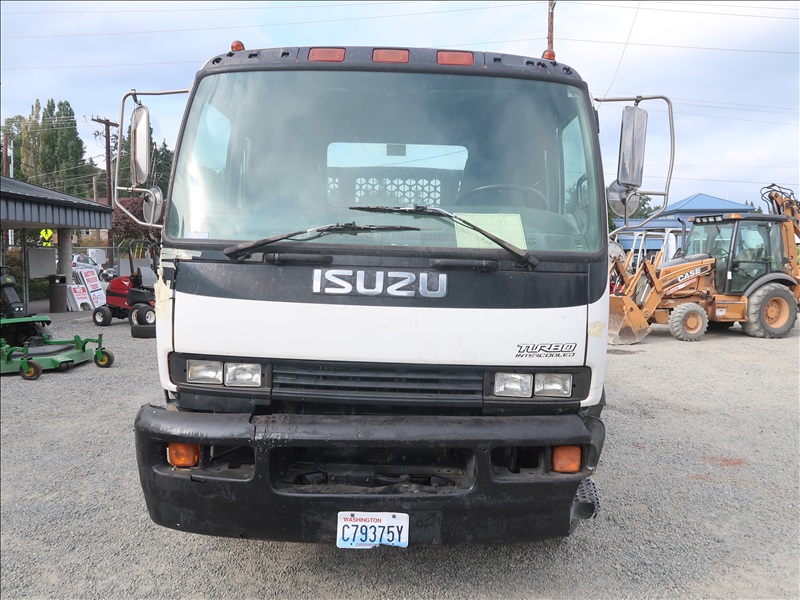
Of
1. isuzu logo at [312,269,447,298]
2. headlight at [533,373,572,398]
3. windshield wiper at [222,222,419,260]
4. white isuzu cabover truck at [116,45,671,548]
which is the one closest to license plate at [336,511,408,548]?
white isuzu cabover truck at [116,45,671,548]

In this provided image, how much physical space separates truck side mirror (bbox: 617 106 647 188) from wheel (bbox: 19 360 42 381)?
21.3 ft

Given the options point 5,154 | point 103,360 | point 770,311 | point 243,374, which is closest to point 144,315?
point 103,360

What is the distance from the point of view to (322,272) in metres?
2.55

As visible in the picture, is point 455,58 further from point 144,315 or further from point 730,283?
point 730,283

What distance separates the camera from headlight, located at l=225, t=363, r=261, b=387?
2581mm

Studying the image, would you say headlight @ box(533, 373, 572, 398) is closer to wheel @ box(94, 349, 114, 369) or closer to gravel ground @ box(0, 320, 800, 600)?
gravel ground @ box(0, 320, 800, 600)

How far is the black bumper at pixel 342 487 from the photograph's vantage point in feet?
7.88

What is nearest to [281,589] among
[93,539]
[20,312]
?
[93,539]

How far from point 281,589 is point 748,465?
3951 millimetres

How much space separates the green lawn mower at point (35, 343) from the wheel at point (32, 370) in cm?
7

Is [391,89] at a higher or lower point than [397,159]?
higher

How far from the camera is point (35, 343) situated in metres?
7.96

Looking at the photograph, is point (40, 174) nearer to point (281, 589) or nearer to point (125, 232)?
point (125, 232)

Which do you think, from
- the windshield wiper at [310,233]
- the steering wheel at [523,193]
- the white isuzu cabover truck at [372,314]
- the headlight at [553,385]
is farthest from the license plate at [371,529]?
the steering wheel at [523,193]
